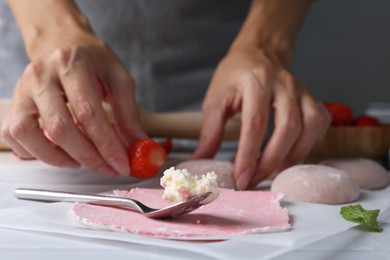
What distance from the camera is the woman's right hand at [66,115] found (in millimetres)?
996

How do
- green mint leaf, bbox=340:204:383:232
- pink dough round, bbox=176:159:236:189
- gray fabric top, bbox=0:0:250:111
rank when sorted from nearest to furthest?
green mint leaf, bbox=340:204:383:232 < pink dough round, bbox=176:159:236:189 < gray fabric top, bbox=0:0:250:111

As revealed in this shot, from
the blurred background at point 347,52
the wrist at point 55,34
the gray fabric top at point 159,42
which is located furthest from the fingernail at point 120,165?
the blurred background at point 347,52

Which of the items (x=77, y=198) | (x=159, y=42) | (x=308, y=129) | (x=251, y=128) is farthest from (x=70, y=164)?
(x=159, y=42)

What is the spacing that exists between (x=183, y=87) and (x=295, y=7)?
387 millimetres

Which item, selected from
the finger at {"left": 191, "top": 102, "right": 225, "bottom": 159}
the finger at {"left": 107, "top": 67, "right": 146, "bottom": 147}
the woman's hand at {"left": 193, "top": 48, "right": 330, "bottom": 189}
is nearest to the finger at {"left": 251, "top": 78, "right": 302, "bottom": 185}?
the woman's hand at {"left": 193, "top": 48, "right": 330, "bottom": 189}

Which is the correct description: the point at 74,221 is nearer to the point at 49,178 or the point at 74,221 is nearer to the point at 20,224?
the point at 20,224

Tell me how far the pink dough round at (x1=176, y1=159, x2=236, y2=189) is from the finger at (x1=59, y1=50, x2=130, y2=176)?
4.7 inches

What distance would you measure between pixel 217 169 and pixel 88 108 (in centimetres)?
23

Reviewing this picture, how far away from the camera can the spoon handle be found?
81 cm

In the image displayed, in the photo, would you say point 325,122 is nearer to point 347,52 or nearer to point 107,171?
point 107,171

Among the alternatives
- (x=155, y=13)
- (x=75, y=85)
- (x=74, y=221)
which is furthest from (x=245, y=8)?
(x=74, y=221)

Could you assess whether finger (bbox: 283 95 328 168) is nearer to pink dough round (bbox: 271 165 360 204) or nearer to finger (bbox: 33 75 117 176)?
pink dough round (bbox: 271 165 360 204)

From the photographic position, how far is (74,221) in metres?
0.78

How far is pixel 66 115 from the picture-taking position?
0.99 m
